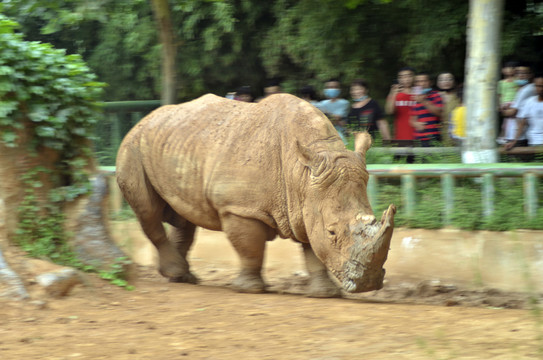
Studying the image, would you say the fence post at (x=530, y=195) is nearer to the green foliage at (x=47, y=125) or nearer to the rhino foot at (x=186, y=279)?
the rhino foot at (x=186, y=279)

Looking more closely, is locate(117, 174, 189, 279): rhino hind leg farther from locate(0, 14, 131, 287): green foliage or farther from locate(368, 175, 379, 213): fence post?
locate(368, 175, 379, 213): fence post

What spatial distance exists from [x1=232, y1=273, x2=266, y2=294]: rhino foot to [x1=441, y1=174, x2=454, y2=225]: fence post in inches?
84.8

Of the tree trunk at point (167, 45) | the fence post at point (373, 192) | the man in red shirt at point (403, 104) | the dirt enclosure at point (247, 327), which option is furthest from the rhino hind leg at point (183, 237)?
the man in red shirt at point (403, 104)

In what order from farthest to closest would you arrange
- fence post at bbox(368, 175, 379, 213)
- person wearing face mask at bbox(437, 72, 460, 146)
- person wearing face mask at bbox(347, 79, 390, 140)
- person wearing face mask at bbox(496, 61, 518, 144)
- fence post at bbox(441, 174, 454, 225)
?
person wearing face mask at bbox(496, 61, 518, 144) → person wearing face mask at bbox(437, 72, 460, 146) → person wearing face mask at bbox(347, 79, 390, 140) → fence post at bbox(368, 175, 379, 213) → fence post at bbox(441, 174, 454, 225)

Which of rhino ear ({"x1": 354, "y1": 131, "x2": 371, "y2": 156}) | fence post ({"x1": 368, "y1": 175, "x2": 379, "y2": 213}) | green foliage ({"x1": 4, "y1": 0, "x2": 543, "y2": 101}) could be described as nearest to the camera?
rhino ear ({"x1": 354, "y1": 131, "x2": 371, "y2": 156})

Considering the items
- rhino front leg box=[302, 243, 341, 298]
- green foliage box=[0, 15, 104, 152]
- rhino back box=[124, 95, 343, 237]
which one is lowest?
rhino front leg box=[302, 243, 341, 298]

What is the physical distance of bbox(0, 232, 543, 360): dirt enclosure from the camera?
512cm

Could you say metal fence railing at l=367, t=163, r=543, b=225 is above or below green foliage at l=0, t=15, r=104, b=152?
below

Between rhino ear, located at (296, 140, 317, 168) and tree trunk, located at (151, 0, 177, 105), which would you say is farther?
tree trunk, located at (151, 0, 177, 105)

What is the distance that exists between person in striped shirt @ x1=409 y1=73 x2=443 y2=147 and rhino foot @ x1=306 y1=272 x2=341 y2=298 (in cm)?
366

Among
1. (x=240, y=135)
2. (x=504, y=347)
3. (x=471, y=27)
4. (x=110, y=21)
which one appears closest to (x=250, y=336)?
(x=504, y=347)

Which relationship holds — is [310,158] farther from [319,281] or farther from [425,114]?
[425,114]

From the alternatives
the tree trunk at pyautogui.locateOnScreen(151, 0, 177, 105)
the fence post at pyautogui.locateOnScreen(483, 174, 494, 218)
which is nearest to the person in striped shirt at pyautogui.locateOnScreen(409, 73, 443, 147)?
the fence post at pyautogui.locateOnScreen(483, 174, 494, 218)

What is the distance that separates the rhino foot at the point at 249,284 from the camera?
7.64 metres
